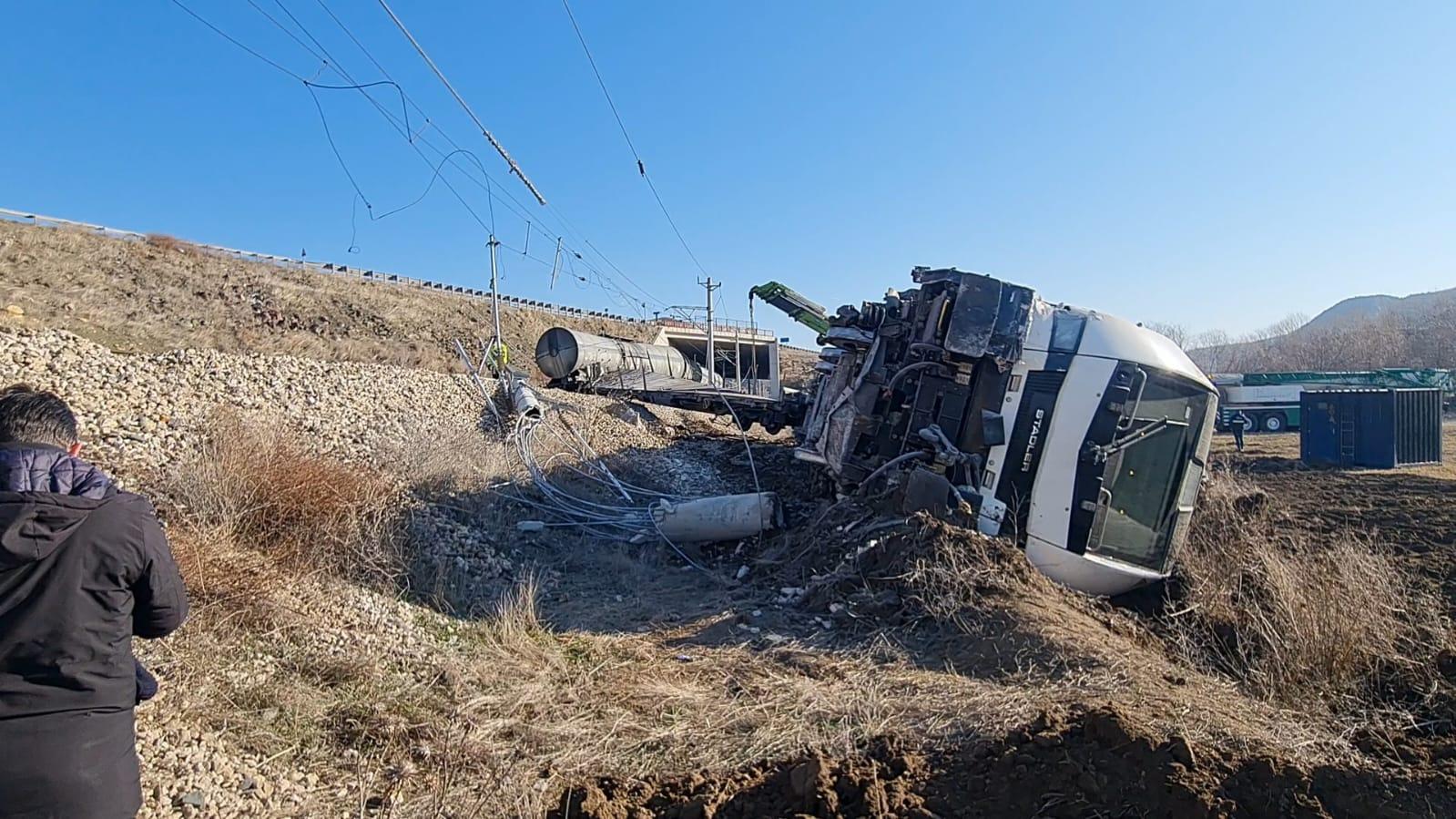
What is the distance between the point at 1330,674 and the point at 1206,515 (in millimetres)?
3378

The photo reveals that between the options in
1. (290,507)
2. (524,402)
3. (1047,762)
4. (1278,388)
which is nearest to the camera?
(1047,762)

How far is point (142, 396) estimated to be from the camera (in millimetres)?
8531

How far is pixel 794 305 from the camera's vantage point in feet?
43.8

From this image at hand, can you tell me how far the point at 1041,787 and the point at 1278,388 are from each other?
33.4m

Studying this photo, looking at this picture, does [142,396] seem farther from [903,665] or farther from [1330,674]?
[1330,674]

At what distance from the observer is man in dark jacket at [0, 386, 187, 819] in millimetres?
Result: 2111

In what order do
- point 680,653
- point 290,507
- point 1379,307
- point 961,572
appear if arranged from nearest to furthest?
point 680,653
point 961,572
point 290,507
point 1379,307

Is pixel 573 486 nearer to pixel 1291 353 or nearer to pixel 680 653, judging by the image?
pixel 680 653

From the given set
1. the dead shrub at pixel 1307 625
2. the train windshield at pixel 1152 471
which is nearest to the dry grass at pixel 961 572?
the train windshield at pixel 1152 471

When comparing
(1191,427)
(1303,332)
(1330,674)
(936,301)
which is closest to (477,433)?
(936,301)

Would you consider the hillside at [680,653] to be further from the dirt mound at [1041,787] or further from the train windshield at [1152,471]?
the train windshield at [1152,471]

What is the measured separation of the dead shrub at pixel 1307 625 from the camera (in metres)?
4.95

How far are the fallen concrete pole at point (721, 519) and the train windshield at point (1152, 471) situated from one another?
3.61 m

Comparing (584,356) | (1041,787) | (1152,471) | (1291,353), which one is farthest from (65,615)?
(1291,353)
